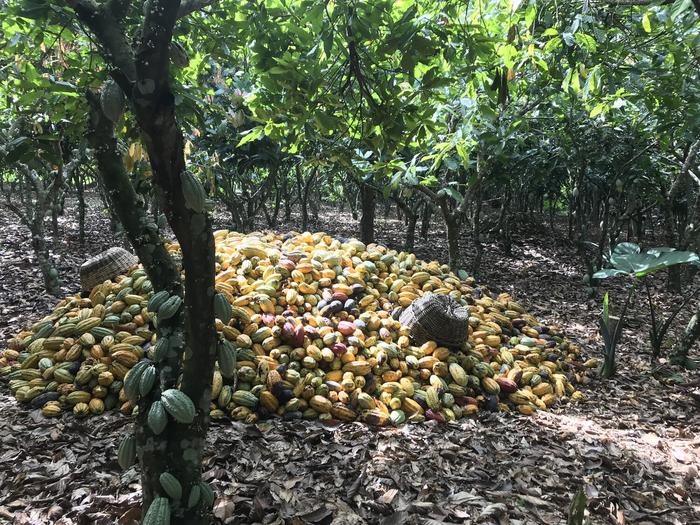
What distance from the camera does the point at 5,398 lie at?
8.70ft

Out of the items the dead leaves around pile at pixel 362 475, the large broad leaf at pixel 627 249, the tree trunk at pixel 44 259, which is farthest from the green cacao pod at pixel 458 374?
the tree trunk at pixel 44 259

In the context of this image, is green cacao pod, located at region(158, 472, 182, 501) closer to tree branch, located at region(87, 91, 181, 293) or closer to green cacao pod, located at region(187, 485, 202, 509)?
green cacao pod, located at region(187, 485, 202, 509)

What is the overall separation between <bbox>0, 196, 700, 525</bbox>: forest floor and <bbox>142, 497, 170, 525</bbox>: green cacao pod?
0.57 m

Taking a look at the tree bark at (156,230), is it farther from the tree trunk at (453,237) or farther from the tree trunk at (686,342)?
the tree trunk at (453,237)

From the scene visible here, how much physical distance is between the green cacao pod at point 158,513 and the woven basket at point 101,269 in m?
2.70

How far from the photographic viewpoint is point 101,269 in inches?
138

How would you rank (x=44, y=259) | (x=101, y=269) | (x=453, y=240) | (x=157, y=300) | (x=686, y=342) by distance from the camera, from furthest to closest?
(x=453, y=240) < (x=44, y=259) < (x=101, y=269) < (x=686, y=342) < (x=157, y=300)

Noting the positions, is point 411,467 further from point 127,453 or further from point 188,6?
point 188,6

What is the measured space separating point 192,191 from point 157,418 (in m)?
0.59

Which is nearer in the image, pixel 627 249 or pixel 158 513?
pixel 158 513

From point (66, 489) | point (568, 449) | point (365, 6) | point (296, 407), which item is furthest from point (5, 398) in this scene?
point (568, 449)

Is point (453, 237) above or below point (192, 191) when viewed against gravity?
below

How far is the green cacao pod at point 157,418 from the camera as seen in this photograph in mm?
1171

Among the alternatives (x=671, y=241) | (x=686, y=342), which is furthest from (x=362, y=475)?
(x=671, y=241)
